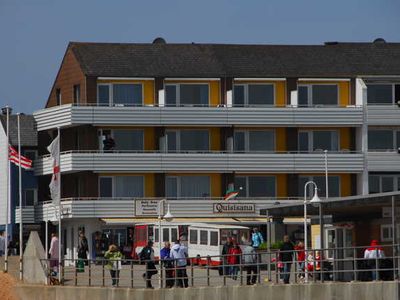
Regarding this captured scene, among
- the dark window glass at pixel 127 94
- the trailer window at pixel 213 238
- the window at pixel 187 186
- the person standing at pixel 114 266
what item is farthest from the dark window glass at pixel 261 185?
the person standing at pixel 114 266

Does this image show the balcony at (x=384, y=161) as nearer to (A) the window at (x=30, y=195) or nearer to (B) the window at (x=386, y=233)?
(A) the window at (x=30, y=195)

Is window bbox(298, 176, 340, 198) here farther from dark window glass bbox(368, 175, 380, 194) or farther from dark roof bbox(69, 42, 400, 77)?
dark roof bbox(69, 42, 400, 77)

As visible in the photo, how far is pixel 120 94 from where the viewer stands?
104m

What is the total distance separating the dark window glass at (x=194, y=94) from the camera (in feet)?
342

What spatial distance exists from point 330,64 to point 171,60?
369 inches

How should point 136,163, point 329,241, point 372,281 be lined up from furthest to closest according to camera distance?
point 136,163
point 329,241
point 372,281

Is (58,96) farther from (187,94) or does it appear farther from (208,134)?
(208,134)

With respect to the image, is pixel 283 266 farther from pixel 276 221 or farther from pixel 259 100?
pixel 259 100

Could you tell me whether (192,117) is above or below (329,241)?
above

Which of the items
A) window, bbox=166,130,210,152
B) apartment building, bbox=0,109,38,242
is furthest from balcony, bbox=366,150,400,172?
apartment building, bbox=0,109,38,242

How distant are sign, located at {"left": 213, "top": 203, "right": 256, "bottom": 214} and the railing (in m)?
41.2

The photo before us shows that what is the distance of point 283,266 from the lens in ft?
176

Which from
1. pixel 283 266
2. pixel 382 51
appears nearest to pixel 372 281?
pixel 283 266

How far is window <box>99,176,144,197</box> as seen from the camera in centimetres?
10350
